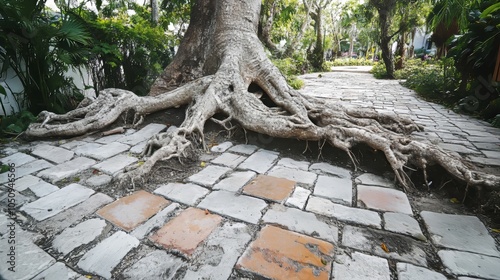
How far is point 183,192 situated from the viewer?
2090mm

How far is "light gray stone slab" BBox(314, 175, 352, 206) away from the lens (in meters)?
2.05

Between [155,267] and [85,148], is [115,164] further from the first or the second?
[155,267]

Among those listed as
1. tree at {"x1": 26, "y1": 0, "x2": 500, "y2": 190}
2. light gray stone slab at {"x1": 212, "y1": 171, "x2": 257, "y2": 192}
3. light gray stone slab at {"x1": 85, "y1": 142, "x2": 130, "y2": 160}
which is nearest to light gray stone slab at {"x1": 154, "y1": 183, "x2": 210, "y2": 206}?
light gray stone slab at {"x1": 212, "y1": 171, "x2": 257, "y2": 192}

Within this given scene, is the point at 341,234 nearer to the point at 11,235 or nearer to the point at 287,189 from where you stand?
the point at 287,189

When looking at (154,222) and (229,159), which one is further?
(229,159)

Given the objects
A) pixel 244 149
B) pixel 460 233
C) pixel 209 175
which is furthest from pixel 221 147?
pixel 460 233

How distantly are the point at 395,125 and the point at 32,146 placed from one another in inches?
188

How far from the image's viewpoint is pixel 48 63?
4.02 meters

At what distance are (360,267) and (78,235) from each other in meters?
1.70

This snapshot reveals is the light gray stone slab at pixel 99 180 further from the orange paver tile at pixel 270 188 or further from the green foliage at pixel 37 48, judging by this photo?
the green foliage at pixel 37 48

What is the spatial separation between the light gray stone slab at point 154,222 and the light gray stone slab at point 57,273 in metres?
0.36

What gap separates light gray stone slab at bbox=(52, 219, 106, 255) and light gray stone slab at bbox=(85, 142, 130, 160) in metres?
1.21

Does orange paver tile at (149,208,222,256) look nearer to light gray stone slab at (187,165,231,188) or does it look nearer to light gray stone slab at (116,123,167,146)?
light gray stone slab at (187,165,231,188)

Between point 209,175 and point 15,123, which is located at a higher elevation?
point 15,123
